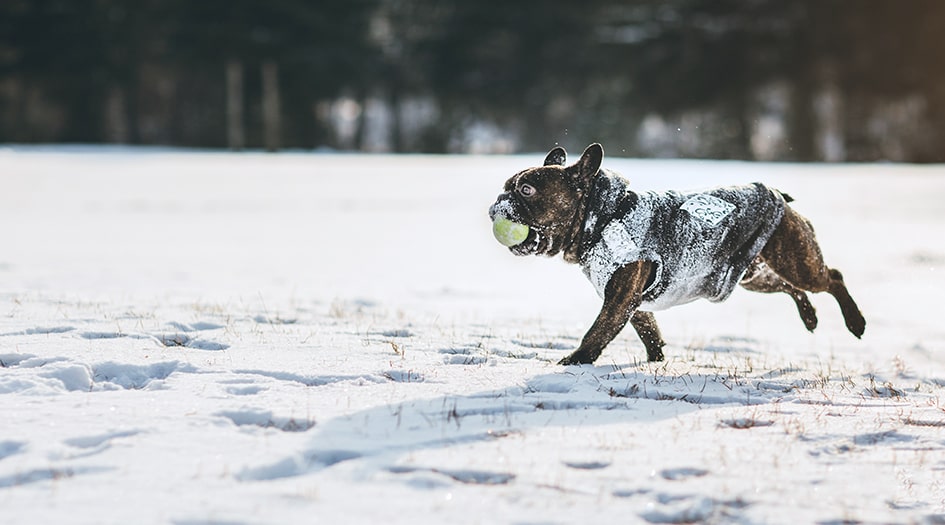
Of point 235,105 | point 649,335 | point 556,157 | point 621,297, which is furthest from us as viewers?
point 235,105

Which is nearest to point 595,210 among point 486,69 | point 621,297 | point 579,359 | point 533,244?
point 533,244

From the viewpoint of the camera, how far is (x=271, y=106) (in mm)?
34562

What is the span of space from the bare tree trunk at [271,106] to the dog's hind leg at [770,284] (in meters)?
29.0

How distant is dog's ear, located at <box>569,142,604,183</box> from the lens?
559 centimetres

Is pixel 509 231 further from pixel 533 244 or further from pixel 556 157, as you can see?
pixel 556 157

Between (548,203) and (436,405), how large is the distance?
1.53 metres

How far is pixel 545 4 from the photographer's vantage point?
1566 inches

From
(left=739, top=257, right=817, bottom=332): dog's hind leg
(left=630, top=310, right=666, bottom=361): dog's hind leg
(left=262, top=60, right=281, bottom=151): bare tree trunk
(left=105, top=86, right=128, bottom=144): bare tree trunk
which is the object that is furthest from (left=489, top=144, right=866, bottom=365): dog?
(left=105, top=86, right=128, bottom=144): bare tree trunk

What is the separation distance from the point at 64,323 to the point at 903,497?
535cm

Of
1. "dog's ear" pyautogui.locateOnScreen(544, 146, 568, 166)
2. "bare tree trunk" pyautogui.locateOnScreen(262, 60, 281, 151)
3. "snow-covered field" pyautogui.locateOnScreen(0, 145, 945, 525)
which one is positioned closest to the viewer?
"snow-covered field" pyautogui.locateOnScreen(0, 145, 945, 525)

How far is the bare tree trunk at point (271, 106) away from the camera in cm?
3412

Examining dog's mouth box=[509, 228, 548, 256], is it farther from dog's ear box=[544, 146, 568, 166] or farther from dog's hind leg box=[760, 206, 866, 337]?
dog's hind leg box=[760, 206, 866, 337]

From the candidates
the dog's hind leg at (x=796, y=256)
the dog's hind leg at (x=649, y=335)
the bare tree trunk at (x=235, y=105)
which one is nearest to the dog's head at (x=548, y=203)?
the dog's hind leg at (x=649, y=335)

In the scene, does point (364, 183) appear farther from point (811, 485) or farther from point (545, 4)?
point (811, 485)
